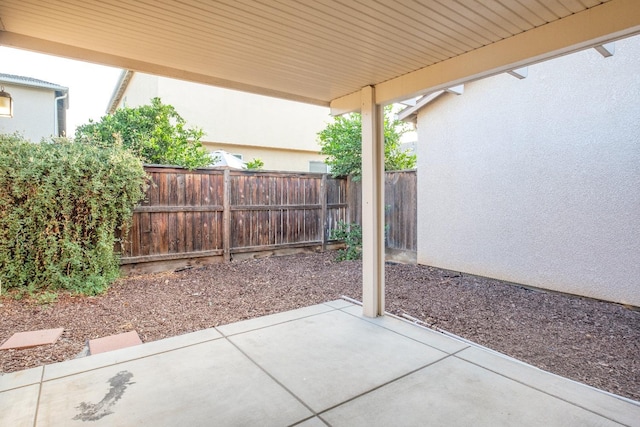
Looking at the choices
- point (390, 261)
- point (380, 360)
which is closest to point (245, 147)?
point (390, 261)

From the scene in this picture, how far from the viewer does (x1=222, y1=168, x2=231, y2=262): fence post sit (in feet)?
21.6

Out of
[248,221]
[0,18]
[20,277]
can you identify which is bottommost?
[20,277]

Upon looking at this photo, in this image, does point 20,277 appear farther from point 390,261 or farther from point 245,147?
point 245,147

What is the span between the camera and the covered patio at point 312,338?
2053 mm

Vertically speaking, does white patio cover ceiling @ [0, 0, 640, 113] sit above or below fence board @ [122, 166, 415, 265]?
above

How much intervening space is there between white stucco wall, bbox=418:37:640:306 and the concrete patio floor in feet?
8.71

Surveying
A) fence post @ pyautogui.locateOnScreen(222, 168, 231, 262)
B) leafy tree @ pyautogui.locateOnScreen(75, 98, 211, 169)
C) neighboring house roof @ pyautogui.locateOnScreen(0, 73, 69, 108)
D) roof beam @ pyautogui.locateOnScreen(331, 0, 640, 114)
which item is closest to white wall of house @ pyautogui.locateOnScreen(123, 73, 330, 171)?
leafy tree @ pyautogui.locateOnScreen(75, 98, 211, 169)

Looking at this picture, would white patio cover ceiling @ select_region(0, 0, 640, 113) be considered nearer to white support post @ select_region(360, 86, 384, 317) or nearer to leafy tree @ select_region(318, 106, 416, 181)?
white support post @ select_region(360, 86, 384, 317)

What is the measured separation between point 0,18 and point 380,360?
3423mm

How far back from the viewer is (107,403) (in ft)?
7.04

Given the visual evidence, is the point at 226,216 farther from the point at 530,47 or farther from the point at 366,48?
the point at 530,47

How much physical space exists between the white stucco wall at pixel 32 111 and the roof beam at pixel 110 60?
8.20 m

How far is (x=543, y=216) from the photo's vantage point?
4867 mm

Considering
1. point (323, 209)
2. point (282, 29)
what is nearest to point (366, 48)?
point (282, 29)
